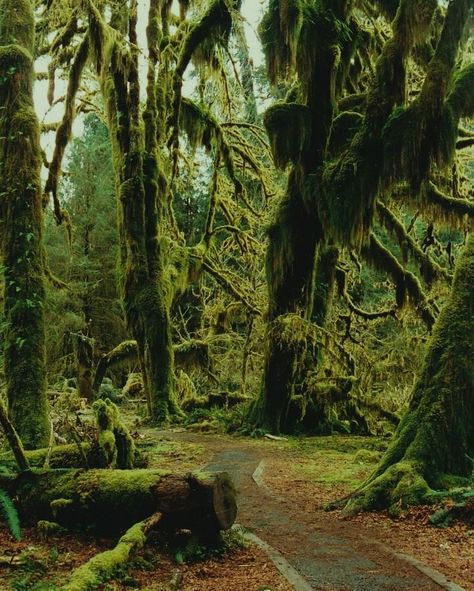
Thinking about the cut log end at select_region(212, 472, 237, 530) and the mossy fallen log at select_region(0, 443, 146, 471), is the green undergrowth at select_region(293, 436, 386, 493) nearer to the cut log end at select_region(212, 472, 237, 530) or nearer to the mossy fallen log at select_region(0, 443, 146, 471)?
the cut log end at select_region(212, 472, 237, 530)

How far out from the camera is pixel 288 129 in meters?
14.3

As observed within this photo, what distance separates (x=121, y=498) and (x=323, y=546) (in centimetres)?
209

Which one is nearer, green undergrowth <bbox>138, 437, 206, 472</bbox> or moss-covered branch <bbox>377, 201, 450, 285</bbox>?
green undergrowth <bbox>138, 437, 206, 472</bbox>

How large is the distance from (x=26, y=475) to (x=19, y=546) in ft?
3.23

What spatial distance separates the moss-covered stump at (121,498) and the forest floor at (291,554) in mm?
219

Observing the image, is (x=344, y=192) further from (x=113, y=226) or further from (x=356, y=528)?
(x=113, y=226)

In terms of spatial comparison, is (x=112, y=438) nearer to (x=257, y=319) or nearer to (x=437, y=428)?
(x=437, y=428)

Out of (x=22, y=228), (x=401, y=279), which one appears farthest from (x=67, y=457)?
(x=401, y=279)

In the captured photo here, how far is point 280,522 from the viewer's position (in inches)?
289

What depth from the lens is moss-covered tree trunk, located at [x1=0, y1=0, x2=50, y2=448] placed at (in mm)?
8133

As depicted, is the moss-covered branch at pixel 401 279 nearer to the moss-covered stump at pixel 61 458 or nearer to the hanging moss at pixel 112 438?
the hanging moss at pixel 112 438

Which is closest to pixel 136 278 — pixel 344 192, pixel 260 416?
pixel 260 416

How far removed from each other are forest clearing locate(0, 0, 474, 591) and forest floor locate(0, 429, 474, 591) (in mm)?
32

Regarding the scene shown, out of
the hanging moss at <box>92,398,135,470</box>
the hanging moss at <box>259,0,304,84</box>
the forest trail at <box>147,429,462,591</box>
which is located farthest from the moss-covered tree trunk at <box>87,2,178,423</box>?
the hanging moss at <box>92,398,135,470</box>
